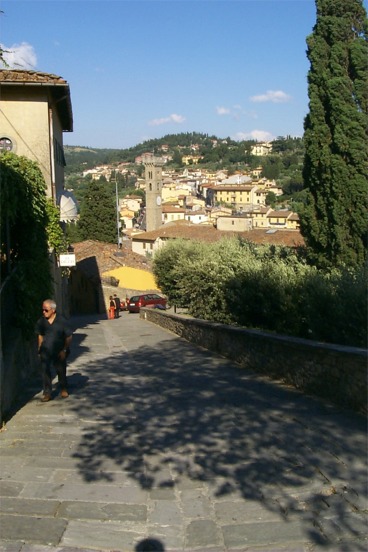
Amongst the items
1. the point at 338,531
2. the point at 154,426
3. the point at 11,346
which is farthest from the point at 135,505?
the point at 11,346

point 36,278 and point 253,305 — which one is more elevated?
point 36,278

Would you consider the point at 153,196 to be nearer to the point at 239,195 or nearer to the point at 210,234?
the point at 210,234

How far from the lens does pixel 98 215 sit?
2616 inches

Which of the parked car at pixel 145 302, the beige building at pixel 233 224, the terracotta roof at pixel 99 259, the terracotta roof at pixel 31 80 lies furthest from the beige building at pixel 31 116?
the beige building at pixel 233 224

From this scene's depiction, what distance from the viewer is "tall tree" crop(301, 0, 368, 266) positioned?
21125 millimetres

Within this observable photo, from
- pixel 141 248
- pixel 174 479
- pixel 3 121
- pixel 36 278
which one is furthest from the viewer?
pixel 141 248

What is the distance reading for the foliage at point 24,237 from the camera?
866 cm

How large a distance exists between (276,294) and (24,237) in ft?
15.1

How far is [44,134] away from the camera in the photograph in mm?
19484

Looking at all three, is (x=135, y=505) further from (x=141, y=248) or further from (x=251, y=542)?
(x=141, y=248)

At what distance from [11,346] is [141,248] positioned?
6352 cm

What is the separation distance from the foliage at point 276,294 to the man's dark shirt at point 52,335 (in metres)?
3.63

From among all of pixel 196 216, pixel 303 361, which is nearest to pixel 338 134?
pixel 303 361

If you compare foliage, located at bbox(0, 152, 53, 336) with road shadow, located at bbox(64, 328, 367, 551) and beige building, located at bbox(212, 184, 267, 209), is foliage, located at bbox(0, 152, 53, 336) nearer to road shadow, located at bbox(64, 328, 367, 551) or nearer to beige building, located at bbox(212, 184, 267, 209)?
road shadow, located at bbox(64, 328, 367, 551)
